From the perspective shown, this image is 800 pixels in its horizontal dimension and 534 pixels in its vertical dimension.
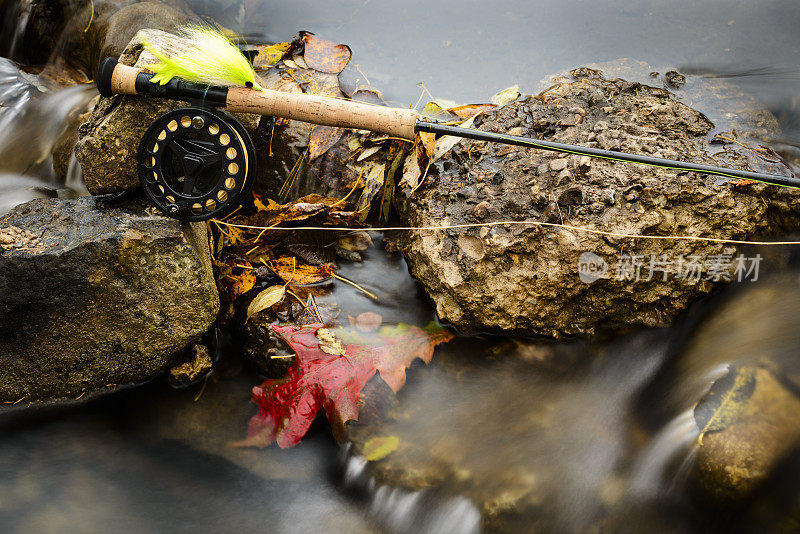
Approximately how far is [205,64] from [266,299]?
1.08 meters

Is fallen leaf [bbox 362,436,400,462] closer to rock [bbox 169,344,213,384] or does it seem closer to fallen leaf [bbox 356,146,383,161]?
rock [bbox 169,344,213,384]

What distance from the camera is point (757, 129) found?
2826 millimetres

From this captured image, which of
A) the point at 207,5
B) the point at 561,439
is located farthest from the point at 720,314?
the point at 207,5

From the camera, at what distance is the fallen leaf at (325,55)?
3.54m

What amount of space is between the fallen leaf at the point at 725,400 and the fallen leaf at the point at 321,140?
2.16 metres

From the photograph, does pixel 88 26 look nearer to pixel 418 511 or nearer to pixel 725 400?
pixel 418 511

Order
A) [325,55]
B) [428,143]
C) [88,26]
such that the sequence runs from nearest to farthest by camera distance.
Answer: [428,143], [325,55], [88,26]

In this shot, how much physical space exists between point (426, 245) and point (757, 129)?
1865 mm

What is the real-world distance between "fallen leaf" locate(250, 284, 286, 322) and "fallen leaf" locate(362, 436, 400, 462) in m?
0.79

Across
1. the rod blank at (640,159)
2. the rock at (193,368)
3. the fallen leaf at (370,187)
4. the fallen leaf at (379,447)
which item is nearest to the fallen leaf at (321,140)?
the fallen leaf at (370,187)

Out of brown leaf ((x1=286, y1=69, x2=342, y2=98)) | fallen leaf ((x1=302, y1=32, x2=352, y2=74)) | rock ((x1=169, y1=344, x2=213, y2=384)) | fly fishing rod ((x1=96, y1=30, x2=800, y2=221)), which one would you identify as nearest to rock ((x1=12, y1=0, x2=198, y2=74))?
fallen leaf ((x1=302, y1=32, x2=352, y2=74))

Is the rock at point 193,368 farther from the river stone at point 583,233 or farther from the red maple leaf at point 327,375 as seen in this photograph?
the river stone at point 583,233

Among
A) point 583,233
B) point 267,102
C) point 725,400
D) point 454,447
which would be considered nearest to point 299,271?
point 267,102

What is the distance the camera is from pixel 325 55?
11.8 ft
